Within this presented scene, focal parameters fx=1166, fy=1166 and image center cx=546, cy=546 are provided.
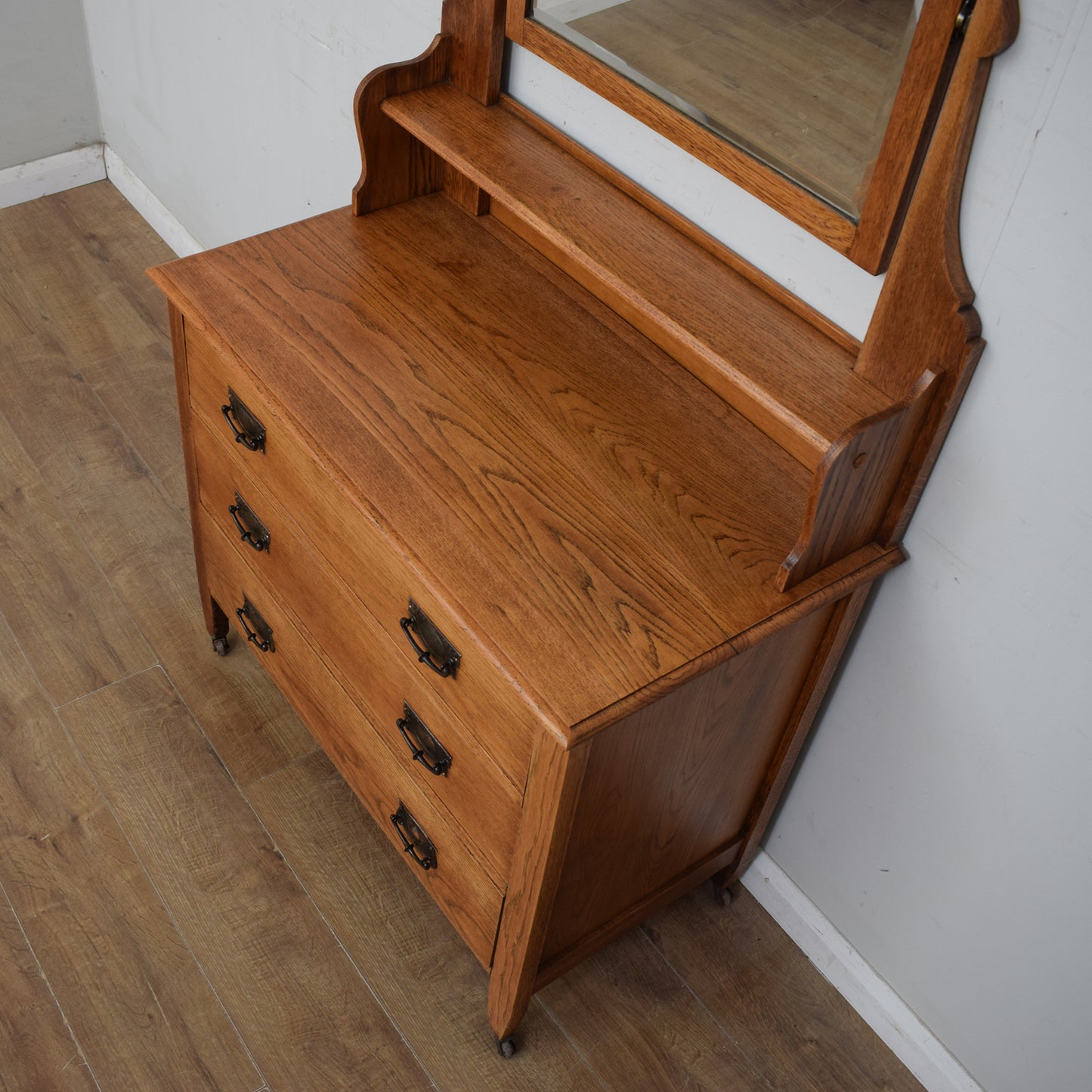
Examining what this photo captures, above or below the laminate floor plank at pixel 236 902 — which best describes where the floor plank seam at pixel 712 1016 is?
above

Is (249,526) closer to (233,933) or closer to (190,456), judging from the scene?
(190,456)

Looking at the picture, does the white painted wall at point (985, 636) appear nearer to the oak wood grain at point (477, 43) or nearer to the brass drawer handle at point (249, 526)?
the oak wood grain at point (477, 43)

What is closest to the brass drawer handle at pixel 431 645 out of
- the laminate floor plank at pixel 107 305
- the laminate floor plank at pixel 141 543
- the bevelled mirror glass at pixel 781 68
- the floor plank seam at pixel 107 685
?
the bevelled mirror glass at pixel 781 68

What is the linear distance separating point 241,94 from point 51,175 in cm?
101

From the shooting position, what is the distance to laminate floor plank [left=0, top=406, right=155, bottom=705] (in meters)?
2.04

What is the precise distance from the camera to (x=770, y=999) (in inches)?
69.1

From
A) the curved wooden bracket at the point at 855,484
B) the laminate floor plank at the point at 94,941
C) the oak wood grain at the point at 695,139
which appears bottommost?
the laminate floor plank at the point at 94,941

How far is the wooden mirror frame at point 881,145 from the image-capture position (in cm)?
105

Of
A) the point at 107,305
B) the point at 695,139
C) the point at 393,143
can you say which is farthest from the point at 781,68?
the point at 107,305

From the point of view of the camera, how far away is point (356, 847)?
185 centimetres

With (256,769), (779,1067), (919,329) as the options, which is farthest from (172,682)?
(919,329)

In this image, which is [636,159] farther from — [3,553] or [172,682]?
[3,553]

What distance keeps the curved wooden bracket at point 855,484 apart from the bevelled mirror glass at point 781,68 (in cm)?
22

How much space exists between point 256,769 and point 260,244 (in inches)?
33.7
